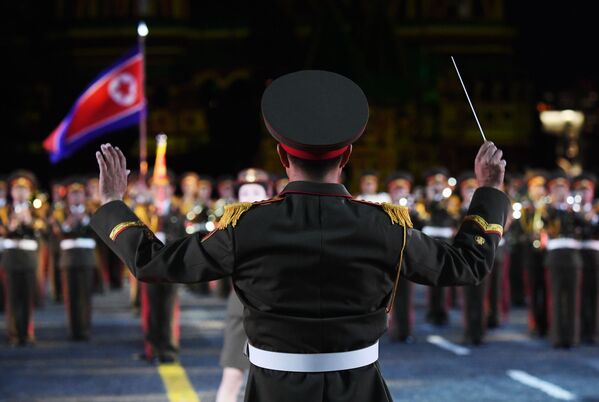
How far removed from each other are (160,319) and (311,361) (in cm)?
755

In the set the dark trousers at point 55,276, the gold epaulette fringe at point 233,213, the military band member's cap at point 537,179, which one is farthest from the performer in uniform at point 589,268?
the gold epaulette fringe at point 233,213

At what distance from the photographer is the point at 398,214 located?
156 inches

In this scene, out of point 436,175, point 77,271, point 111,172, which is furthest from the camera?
point 436,175

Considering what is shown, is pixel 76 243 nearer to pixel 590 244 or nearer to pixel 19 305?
pixel 19 305

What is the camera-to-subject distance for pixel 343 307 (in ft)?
12.6

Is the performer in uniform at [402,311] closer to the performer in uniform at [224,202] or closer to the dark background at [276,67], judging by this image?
the performer in uniform at [224,202]

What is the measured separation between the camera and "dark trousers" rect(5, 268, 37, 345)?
497 inches

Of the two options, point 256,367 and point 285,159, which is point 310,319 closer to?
point 256,367

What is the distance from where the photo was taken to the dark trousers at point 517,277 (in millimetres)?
17875

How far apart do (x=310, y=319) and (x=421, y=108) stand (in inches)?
1299

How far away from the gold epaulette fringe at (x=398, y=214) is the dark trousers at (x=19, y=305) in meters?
9.32

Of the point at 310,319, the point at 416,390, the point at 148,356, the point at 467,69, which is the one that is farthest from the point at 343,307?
the point at 467,69

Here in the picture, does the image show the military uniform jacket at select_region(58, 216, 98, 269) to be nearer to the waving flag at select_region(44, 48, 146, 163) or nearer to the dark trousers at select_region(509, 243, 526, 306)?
the waving flag at select_region(44, 48, 146, 163)

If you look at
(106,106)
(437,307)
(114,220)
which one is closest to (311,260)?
(114,220)
